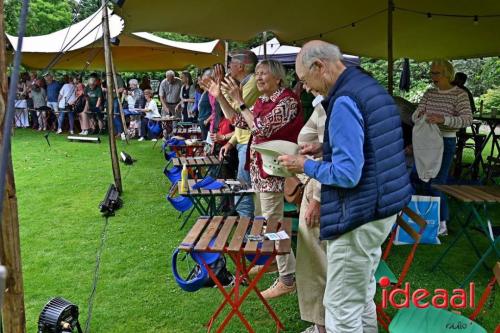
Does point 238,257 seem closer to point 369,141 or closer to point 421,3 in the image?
point 369,141

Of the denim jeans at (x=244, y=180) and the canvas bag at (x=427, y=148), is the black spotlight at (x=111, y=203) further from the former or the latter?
the canvas bag at (x=427, y=148)

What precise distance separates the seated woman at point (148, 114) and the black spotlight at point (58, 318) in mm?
9696

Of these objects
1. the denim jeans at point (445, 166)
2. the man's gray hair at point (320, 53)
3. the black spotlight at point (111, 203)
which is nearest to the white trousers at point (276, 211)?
the man's gray hair at point (320, 53)

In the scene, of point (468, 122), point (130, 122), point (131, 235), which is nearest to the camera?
point (468, 122)

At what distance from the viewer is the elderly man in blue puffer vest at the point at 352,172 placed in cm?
179

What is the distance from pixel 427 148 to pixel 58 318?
11.5 feet

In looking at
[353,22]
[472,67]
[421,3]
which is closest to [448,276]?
[421,3]

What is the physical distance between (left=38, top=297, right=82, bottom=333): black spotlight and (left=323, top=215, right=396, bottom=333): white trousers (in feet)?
5.28

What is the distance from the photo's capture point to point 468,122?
445cm

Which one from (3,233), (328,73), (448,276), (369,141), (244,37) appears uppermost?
(244,37)

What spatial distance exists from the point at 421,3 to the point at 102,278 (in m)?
5.13

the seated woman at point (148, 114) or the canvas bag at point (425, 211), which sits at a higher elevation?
the seated woman at point (148, 114)

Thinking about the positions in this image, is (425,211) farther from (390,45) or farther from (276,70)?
(390,45)

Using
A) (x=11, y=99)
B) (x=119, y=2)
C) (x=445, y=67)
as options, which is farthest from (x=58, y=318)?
(x=445, y=67)
